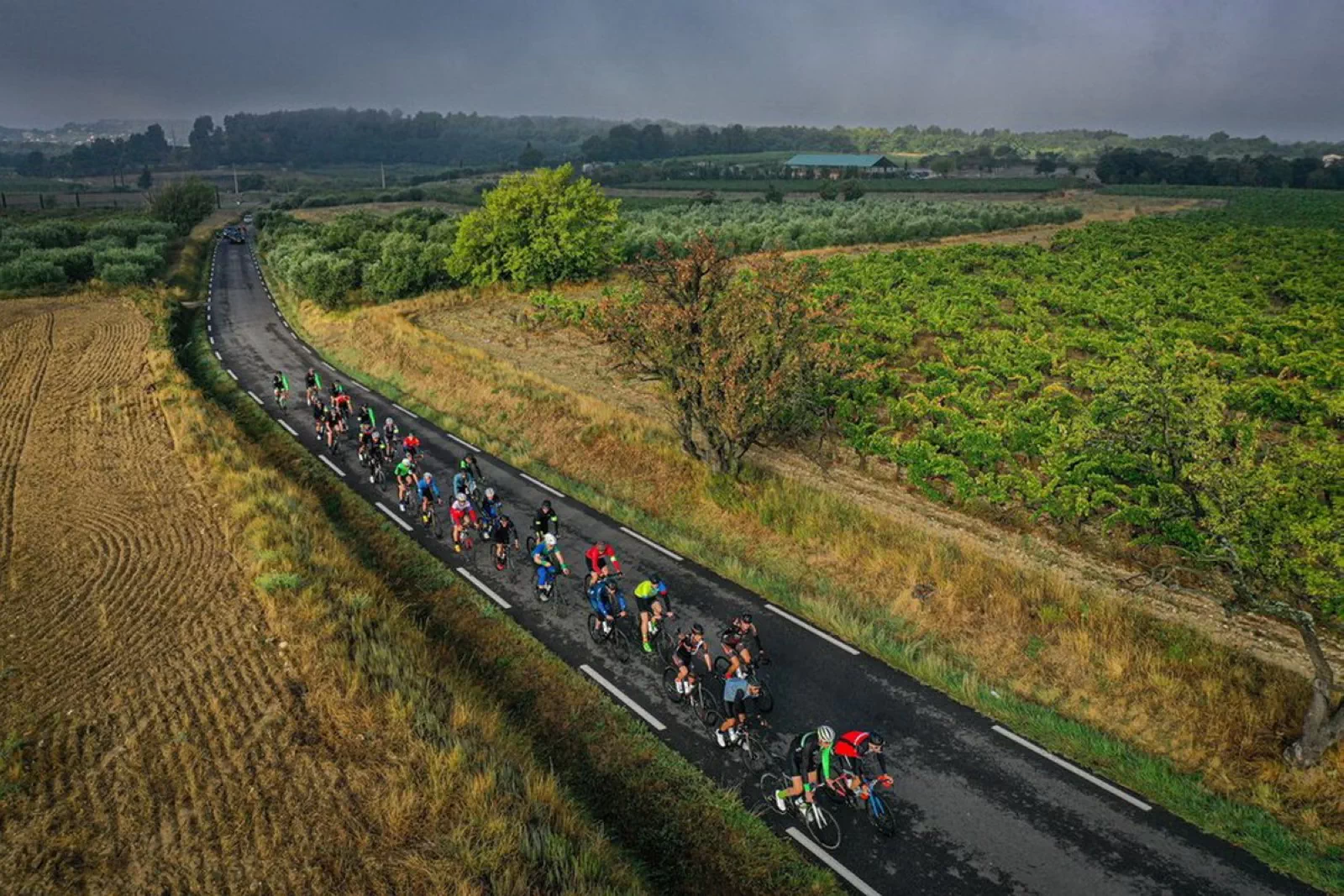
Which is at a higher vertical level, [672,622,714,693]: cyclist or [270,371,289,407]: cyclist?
[270,371,289,407]: cyclist

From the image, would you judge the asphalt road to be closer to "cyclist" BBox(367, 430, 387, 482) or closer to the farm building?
"cyclist" BBox(367, 430, 387, 482)

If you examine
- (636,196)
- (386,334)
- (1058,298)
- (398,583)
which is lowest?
(398,583)

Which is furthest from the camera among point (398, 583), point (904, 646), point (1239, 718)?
point (398, 583)

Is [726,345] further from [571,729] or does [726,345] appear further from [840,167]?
[840,167]

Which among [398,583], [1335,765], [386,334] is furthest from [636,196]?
[1335,765]

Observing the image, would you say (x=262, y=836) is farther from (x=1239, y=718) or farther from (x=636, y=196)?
(x=636, y=196)

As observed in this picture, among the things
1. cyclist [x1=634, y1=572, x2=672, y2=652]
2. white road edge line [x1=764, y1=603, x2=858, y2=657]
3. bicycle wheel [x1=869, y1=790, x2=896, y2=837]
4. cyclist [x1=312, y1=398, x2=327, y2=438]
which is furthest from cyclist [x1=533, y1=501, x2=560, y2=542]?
cyclist [x1=312, y1=398, x2=327, y2=438]
